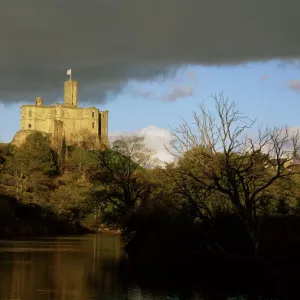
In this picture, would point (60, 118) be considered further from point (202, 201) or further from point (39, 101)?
point (202, 201)

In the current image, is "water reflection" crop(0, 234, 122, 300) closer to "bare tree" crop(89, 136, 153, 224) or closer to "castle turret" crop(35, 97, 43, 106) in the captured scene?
"bare tree" crop(89, 136, 153, 224)

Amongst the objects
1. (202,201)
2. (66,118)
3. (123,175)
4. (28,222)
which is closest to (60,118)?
(66,118)

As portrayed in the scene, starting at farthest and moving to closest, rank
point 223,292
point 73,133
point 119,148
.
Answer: point 73,133
point 119,148
point 223,292

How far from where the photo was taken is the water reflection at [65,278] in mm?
23094

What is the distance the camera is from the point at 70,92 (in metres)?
177

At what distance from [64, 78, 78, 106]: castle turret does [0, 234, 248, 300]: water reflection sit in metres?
136

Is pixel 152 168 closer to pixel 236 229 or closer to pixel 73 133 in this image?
pixel 236 229

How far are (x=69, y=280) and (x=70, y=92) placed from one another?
152 metres

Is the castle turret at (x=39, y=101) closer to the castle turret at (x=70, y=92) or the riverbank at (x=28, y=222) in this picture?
the castle turret at (x=70, y=92)

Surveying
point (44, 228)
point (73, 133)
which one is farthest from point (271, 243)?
point (73, 133)

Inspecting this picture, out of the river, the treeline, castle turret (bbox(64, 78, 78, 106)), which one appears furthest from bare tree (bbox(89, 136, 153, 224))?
castle turret (bbox(64, 78, 78, 106))

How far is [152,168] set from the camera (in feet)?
199

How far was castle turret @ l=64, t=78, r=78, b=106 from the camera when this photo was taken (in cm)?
17638

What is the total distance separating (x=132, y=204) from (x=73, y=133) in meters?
109
